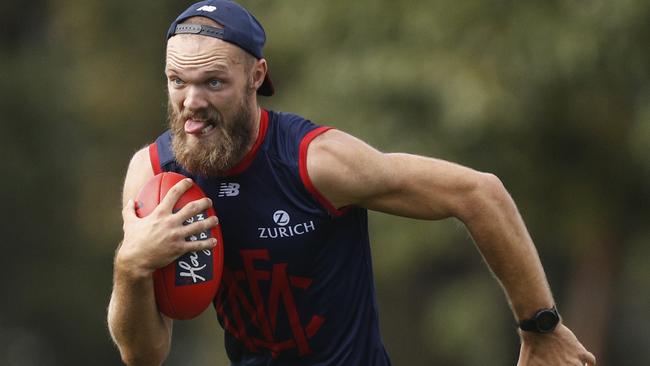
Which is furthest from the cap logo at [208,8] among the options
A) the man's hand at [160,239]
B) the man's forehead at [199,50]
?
the man's hand at [160,239]

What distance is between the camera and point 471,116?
51.0 feet

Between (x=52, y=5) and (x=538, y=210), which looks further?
(x=52, y=5)

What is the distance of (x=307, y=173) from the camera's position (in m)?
6.77

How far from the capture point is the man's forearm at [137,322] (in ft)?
21.6

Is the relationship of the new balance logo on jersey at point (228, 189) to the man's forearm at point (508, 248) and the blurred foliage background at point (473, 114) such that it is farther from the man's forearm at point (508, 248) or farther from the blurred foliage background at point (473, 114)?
the blurred foliage background at point (473, 114)

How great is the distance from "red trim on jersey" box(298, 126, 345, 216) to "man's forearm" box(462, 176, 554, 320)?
576 millimetres

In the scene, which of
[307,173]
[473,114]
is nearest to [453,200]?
[307,173]

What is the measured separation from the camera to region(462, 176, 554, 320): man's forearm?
Answer: 6820 mm

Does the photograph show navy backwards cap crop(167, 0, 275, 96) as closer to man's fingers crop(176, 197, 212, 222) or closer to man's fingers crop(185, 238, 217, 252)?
man's fingers crop(176, 197, 212, 222)

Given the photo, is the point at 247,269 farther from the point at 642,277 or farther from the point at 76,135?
the point at 76,135

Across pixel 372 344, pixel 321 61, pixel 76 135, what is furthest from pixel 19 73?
pixel 372 344

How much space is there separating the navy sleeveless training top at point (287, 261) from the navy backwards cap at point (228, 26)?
36 cm

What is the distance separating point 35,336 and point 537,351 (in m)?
25.2

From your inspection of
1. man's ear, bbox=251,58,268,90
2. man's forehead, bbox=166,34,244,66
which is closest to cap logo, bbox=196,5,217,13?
man's forehead, bbox=166,34,244,66
